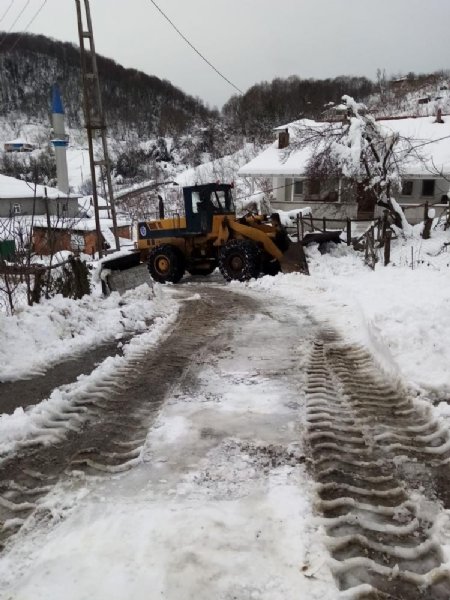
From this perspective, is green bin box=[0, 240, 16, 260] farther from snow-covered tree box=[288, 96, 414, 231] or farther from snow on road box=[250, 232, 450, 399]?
snow-covered tree box=[288, 96, 414, 231]

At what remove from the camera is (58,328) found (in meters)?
6.58

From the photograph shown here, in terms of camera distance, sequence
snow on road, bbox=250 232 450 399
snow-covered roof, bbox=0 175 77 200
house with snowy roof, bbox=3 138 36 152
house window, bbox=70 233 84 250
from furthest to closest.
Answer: house with snowy roof, bbox=3 138 36 152 → snow-covered roof, bbox=0 175 77 200 → house window, bbox=70 233 84 250 → snow on road, bbox=250 232 450 399

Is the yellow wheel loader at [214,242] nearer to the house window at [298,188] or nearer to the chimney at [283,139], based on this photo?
the house window at [298,188]

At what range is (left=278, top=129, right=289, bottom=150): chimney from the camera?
2838 cm

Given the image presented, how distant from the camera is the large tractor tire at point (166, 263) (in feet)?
43.4

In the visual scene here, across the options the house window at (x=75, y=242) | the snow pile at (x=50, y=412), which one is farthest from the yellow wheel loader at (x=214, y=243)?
the snow pile at (x=50, y=412)

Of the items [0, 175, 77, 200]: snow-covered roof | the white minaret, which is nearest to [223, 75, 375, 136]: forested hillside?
the white minaret

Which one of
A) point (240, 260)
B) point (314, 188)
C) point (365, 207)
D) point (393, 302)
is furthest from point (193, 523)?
point (314, 188)

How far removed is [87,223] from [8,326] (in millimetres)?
32000

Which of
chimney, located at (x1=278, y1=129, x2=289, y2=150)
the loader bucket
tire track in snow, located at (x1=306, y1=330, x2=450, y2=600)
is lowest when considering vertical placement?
tire track in snow, located at (x1=306, y1=330, x2=450, y2=600)

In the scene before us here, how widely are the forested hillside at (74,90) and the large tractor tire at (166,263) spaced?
10297cm

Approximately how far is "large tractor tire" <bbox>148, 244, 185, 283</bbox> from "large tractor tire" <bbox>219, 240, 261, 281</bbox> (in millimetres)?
1600

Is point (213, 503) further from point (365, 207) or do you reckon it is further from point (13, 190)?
point (13, 190)

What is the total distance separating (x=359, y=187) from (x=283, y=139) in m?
9.07
